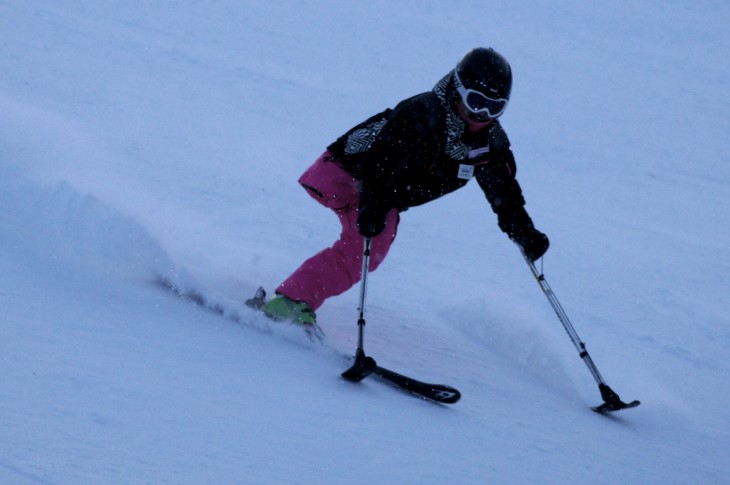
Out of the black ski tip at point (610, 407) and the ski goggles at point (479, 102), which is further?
the black ski tip at point (610, 407)

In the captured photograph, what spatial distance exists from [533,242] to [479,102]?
2.65 ft

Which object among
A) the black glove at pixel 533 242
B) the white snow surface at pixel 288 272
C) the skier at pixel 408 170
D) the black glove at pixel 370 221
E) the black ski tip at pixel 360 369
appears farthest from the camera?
the black glove at pixel 533 242

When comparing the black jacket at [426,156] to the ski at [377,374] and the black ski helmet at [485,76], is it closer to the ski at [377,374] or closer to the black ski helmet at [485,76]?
the black ski helmet at [485,76]

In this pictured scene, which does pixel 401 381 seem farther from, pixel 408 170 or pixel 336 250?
pixel 408 170

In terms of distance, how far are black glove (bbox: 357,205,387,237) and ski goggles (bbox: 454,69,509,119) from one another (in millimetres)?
580

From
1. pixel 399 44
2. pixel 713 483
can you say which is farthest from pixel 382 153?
pixel 399 44

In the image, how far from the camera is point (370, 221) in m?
3.26

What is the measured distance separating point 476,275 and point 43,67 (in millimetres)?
5351

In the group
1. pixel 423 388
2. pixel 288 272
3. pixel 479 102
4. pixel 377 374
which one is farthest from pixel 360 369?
pixel 288 272

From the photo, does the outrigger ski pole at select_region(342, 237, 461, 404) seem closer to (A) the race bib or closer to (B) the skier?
(B) the skier

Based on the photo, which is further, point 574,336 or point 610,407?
point 574,336

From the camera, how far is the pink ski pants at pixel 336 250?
3.56m

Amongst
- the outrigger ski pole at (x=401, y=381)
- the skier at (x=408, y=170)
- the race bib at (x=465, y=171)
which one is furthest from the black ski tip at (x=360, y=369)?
the race bib at (x=465, y=171)

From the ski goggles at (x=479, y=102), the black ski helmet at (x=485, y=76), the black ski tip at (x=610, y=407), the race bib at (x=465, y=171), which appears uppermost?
the black ski helmet at (x=485, y=76)
